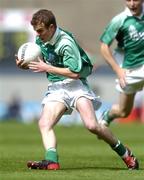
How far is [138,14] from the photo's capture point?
15.2 meters

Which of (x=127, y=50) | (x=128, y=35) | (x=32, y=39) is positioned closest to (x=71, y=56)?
(x=128, y=35)

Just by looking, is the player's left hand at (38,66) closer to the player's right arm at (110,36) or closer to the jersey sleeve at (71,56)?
the jersey sleeve at (71,56)

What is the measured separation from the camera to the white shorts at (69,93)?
12352mm

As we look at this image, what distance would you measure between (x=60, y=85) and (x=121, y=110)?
4102mm

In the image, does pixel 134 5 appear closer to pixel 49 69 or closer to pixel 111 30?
pixel 111 30

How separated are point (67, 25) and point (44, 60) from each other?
36603 mm

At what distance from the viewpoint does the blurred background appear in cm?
4038

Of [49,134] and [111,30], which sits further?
[111,30]

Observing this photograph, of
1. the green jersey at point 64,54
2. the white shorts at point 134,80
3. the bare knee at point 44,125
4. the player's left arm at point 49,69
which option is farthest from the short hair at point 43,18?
the white shorts at point 134,80

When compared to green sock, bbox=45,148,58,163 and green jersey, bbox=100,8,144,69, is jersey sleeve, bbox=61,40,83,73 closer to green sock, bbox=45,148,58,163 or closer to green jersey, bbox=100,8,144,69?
green sock, bbox=45,148,58,163

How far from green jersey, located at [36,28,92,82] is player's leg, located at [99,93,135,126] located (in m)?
3.80

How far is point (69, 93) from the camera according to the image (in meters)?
12.4

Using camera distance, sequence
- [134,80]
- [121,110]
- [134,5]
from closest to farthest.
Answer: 1. [134,5]
2. [134,80]
3. [121,110]

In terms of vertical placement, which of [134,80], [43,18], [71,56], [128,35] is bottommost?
[134,80]
